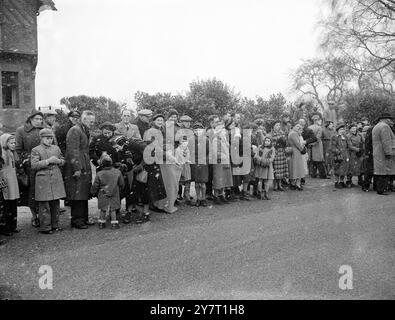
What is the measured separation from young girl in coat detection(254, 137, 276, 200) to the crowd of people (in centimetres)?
2

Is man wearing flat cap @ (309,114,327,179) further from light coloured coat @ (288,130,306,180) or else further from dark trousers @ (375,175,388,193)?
dark trousers @ (375,175,388,193)

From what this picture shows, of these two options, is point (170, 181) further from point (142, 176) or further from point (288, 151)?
point (288, 151)

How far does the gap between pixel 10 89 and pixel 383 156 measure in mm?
19632

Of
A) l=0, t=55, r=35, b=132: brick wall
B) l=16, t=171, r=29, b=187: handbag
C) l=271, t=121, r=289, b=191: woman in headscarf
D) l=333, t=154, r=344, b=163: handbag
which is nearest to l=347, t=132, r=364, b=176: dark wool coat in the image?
l=333, t=154, r=344, b=163: handbag

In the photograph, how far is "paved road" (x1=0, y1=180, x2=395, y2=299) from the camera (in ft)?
13.9

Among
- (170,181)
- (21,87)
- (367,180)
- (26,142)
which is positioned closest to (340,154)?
(367,180)

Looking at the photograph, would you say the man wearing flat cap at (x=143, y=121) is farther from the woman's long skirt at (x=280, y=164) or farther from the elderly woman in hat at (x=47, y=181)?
the woman's long skirt at (x=280, y=164)

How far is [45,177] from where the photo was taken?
661cm

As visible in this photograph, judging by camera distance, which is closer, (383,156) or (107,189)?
(107,189)

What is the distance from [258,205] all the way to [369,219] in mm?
2286

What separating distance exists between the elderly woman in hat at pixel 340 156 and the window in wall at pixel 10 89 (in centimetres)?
1772

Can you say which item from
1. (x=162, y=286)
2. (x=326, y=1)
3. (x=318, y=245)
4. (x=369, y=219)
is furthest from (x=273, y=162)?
(x=326, y=1)

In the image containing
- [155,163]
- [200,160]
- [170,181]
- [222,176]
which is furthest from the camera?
[222,176]
